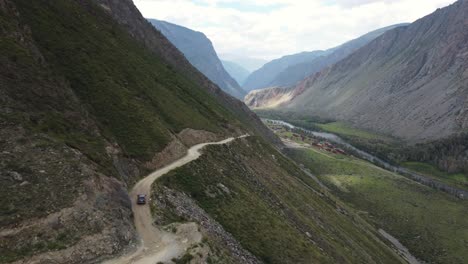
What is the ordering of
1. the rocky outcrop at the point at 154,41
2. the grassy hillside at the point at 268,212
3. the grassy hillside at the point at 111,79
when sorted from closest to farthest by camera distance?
the grassy hillside at the point at 268,212, the grassy hillside at the point at 111,79, the rocky outcrop at the point at 154,41

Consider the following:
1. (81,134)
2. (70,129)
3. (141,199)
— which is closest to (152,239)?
(141,199)

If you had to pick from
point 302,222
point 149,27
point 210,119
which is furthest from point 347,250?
point 149,27

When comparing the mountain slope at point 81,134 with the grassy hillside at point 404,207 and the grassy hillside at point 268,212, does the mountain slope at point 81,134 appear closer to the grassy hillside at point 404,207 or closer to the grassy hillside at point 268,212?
the grassy hillside at point 268,212

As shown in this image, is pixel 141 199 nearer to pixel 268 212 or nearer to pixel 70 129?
pixel 70 129

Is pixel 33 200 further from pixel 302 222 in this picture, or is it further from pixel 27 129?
pixel 302 222

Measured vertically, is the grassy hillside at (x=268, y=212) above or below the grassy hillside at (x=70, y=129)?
below

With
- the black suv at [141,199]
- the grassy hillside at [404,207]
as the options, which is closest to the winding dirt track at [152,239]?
the black suv at [141,199]
